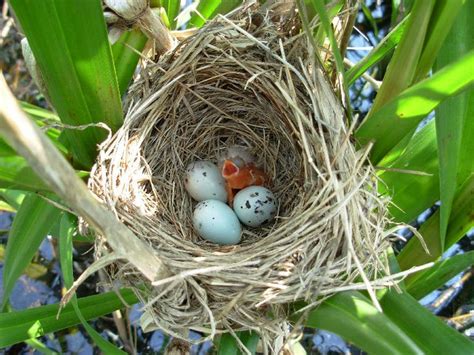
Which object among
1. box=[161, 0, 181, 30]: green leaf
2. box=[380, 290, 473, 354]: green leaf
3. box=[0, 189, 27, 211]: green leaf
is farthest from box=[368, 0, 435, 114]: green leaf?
box=[0, 189, 27, 211]: green leaf

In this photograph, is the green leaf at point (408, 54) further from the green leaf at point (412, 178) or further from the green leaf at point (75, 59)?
the green leaf at point (75, 59)

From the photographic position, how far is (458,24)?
0.81 metres

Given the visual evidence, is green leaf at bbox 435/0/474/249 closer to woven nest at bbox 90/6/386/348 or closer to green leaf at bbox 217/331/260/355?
woven nest at bbox 90/6/386/348

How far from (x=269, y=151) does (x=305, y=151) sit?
0.30 metres

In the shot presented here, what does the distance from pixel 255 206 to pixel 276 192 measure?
0.08m

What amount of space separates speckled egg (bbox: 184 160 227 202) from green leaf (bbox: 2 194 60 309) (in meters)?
0.29

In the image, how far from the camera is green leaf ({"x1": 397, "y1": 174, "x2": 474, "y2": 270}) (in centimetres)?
97

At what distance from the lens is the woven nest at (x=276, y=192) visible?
851 mm

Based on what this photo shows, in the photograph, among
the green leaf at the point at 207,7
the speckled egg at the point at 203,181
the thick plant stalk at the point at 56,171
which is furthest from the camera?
the speckled egg at the point at 203,181

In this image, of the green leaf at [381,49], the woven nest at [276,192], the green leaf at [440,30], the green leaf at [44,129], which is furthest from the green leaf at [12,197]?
the green leaf at [440,30]

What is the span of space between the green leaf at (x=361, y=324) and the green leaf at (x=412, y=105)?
0.21 m

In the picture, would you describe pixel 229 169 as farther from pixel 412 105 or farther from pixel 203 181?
pixel 412 105

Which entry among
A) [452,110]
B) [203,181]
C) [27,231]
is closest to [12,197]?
[27,231]

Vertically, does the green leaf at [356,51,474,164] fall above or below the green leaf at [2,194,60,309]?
above
